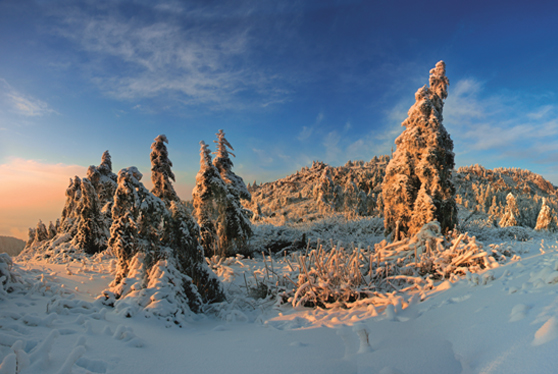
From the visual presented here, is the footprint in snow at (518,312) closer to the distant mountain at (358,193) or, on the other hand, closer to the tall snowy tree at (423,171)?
the tall snowy tree at (423,171)

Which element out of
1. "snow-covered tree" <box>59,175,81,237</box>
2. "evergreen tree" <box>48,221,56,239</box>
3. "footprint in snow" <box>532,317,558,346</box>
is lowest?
"footprint in snow" <box>532,317,558,346</box>

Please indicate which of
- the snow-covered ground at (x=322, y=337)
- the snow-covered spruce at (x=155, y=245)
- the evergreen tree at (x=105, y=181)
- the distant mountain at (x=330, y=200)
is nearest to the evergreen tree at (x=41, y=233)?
the evergreen tree at (x=105, y=181)

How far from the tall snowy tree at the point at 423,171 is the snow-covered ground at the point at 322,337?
24.7ft

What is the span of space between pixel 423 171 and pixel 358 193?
23.9 meters

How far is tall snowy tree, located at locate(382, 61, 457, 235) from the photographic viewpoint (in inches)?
408

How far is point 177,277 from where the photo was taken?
4.15 m

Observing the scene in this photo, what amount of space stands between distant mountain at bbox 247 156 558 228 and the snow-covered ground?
10782 millimetres

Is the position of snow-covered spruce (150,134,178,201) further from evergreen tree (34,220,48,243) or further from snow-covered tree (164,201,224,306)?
evergreen tree (34,220,48,243)

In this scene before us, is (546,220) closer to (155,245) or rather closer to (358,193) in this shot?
(358,193)

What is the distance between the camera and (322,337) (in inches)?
98.3

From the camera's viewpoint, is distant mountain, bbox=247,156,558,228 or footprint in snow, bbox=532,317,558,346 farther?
distant mountain, bbox=247,156,558,228

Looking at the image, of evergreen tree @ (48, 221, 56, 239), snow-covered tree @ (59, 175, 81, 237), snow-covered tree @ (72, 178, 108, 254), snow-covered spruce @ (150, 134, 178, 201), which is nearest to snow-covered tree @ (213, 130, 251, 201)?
snow-covered spruce @ (150, 134, 178, 201)

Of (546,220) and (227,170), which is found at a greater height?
(227,170)

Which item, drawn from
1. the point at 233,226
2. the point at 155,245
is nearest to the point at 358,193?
the point at 233,226
